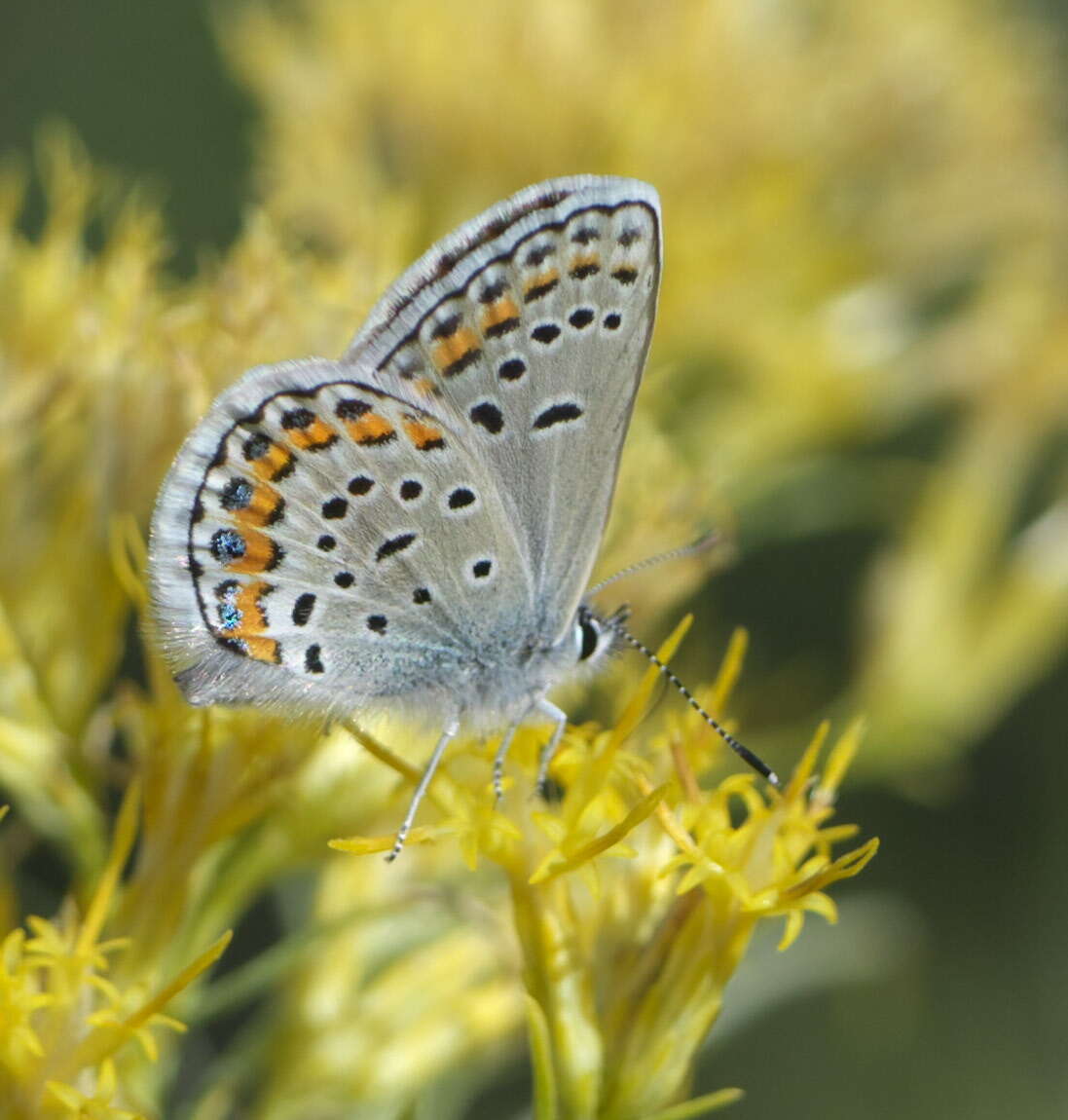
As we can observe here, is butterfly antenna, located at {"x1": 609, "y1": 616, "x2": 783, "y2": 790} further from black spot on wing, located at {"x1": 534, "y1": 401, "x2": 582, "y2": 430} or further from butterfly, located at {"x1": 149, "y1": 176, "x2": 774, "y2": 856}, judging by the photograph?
black spot on wing, located at {"x1": 534, "y1": 401, "x2": 582, "y2": 430}

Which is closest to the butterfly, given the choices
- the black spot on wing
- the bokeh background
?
the black spot on wing

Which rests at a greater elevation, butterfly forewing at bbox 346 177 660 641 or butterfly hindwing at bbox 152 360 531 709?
butterfly forewing at bbox 346 177 660 641

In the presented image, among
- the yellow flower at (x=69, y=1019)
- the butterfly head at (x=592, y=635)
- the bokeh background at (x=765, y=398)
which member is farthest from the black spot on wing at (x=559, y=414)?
the yellow flower at (x=69, y=1019)

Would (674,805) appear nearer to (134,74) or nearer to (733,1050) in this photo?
(733,1050)

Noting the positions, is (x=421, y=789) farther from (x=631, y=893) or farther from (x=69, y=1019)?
(x=69, y=1019)

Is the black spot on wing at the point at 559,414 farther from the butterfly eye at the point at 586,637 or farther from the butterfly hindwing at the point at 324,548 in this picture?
the butterfly eye at the point at 586,637

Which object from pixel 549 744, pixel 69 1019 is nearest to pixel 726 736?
pixel 549 744
